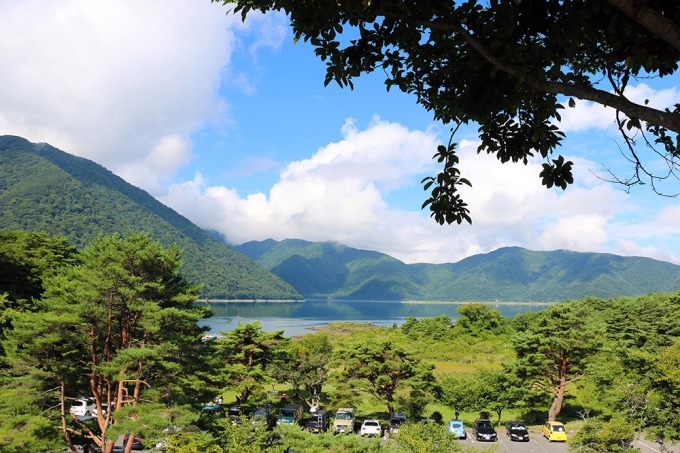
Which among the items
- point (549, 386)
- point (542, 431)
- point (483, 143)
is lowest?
point (542, 431)

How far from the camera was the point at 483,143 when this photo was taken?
16.2 ft

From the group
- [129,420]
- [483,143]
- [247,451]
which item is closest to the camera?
[483,143]

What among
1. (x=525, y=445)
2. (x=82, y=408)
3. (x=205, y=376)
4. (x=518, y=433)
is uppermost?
(x=205, y=376)

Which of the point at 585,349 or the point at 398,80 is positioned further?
the point at 585,349

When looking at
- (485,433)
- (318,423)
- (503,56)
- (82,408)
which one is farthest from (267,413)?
(503,56)

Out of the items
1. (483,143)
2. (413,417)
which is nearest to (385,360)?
(413,417)

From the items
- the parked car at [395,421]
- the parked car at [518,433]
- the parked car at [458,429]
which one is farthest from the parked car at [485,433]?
the parked car at [395,421]

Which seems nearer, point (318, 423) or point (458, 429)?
point (458, 429)

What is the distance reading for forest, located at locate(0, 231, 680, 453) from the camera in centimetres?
1689

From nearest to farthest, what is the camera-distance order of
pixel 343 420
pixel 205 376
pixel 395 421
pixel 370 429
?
1. pixel 205 376
2. pixel 370 429
3. pixel 343 420
4. pixel 395 421

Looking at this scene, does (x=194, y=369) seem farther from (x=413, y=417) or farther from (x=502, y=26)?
(x=502, y=26)

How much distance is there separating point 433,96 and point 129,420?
56.2 feet

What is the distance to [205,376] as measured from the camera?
22359mm

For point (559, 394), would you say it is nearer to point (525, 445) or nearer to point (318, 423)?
point (525, 445)
